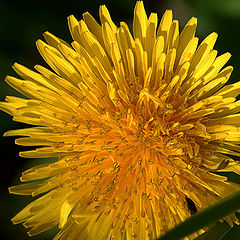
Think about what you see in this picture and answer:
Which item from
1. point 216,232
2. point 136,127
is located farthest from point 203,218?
point 136,127

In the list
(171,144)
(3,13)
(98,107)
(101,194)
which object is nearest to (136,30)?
(98,107)

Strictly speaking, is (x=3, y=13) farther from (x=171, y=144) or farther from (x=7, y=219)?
(x=171, y=144)

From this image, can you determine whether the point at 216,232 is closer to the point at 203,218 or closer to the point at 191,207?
the point at 191,207

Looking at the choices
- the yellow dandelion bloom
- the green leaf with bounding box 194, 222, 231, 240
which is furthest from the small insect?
the green leaf with bounding box 194, 222, 231, 240

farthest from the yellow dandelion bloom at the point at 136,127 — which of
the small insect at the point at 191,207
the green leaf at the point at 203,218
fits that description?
the green leaf at the point at 203,218

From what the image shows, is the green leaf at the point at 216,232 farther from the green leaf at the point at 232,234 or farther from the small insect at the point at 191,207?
the small insect at the point at 191,207

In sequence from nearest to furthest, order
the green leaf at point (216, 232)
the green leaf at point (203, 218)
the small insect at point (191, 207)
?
the green leaf at point (203, 218) → the green leaf at point (216, 232) → the small insect at point (191, 207)

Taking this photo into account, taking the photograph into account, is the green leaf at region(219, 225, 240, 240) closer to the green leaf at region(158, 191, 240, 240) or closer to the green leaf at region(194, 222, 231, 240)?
the green leaf at region(194, 222, 231, 240)
